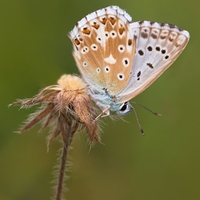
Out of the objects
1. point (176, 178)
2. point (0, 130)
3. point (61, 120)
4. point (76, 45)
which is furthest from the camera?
point (176, 178)

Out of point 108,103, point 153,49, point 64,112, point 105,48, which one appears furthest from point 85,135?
point 153,49

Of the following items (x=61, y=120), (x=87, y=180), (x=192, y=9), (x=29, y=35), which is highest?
(x=192, y=9)

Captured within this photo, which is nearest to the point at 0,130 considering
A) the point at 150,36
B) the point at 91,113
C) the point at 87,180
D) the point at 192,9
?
the point at 87,180

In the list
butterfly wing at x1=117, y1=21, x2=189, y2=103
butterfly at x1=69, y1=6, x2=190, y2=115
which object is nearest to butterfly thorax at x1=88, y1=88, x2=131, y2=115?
butterfly at x1=69, y1=6, x2=190, y2=115

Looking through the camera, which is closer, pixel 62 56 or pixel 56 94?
pixel 56 94

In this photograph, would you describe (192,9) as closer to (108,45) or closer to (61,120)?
(108,45)

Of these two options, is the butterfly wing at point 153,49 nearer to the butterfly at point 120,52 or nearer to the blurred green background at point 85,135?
the butterfly at point 120,52

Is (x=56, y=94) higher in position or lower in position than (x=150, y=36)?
lower

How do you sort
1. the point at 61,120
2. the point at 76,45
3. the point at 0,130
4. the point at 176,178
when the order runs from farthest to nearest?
the point at 176,178 < the point at 0,130 < the point at 76,45 < the point at 61,120

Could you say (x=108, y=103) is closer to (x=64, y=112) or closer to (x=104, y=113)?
(x=104, y=113)
